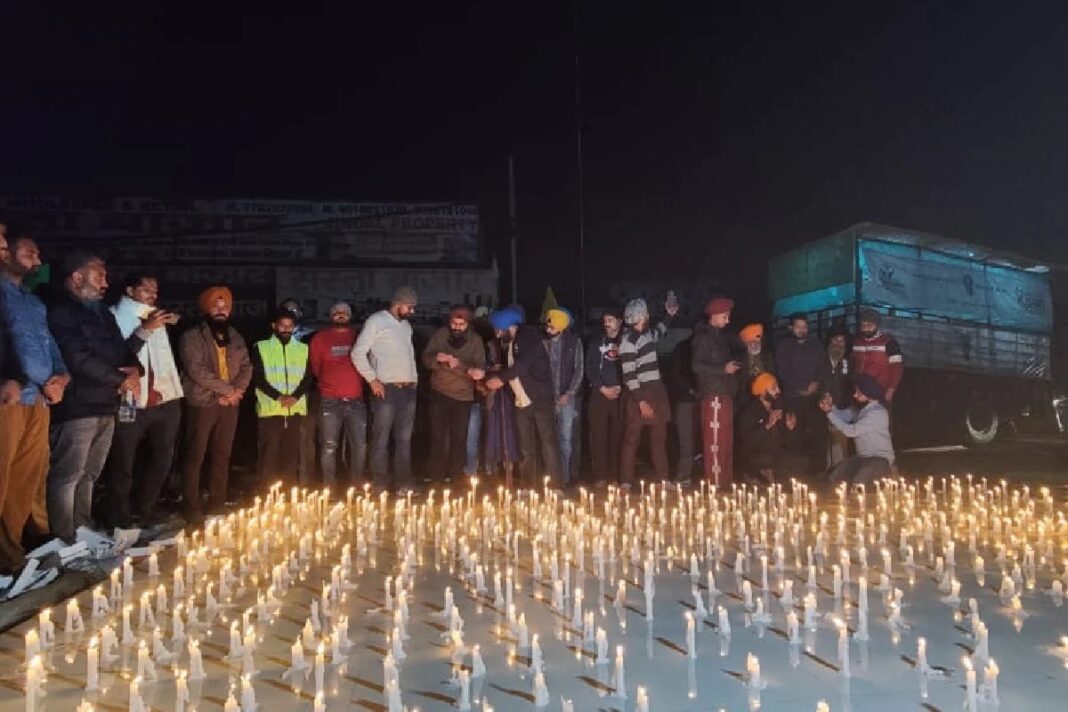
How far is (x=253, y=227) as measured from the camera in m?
21.0

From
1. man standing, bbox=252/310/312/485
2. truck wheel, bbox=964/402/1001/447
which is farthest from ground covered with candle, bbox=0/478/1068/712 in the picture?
truck wheel, bbox=964/402/1001/447

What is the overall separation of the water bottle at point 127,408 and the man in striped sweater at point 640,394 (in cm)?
465

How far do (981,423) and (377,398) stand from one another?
11281 millimetres

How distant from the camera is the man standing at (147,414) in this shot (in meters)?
6.75

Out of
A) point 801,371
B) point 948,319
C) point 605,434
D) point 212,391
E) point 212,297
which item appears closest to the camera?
point 212,391

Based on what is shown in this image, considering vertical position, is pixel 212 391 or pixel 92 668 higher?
pixel 212 391

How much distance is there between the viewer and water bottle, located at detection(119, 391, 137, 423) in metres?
6.68

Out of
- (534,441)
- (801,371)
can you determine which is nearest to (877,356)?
(801,371)

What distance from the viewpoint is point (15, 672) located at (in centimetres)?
366

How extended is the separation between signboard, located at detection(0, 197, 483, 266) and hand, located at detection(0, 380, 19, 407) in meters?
16.2

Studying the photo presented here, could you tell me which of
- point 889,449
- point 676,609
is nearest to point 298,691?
point 676,609

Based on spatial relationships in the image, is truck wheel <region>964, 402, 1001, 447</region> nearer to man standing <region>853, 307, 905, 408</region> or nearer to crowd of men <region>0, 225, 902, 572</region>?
crowd of men <region>0, 225, 902, 572</region>

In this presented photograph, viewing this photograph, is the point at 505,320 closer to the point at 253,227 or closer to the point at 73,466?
the point at 73,466

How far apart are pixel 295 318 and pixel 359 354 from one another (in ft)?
2.29
